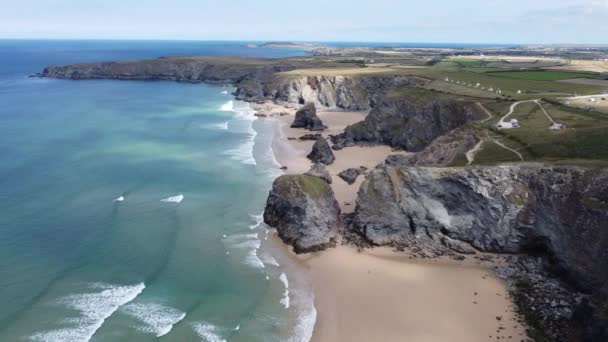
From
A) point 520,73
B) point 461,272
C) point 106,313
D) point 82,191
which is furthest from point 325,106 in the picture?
point 106,313

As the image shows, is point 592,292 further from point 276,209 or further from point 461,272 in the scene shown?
point 276,209

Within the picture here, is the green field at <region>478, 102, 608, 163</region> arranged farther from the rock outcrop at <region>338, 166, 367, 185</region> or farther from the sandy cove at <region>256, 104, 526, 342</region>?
the rock outcrop at <region>338, 166, 367, 185</region>

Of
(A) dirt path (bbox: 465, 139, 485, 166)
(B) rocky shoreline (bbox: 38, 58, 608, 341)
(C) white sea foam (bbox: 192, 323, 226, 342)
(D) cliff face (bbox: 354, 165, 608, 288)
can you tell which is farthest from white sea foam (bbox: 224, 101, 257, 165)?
(C) white sea foam (bbox: 192, 323, 226, 342)

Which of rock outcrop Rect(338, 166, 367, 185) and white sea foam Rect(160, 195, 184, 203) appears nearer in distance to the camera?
white sea foam Rect(160, 195, 184, 203)

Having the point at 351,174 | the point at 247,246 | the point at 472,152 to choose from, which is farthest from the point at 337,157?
the point at 247,246

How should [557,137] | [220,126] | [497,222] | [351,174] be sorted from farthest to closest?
[220,126] < [351,174] < [557,137] < [497,222]

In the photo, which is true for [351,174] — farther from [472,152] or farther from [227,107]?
[227,107]
